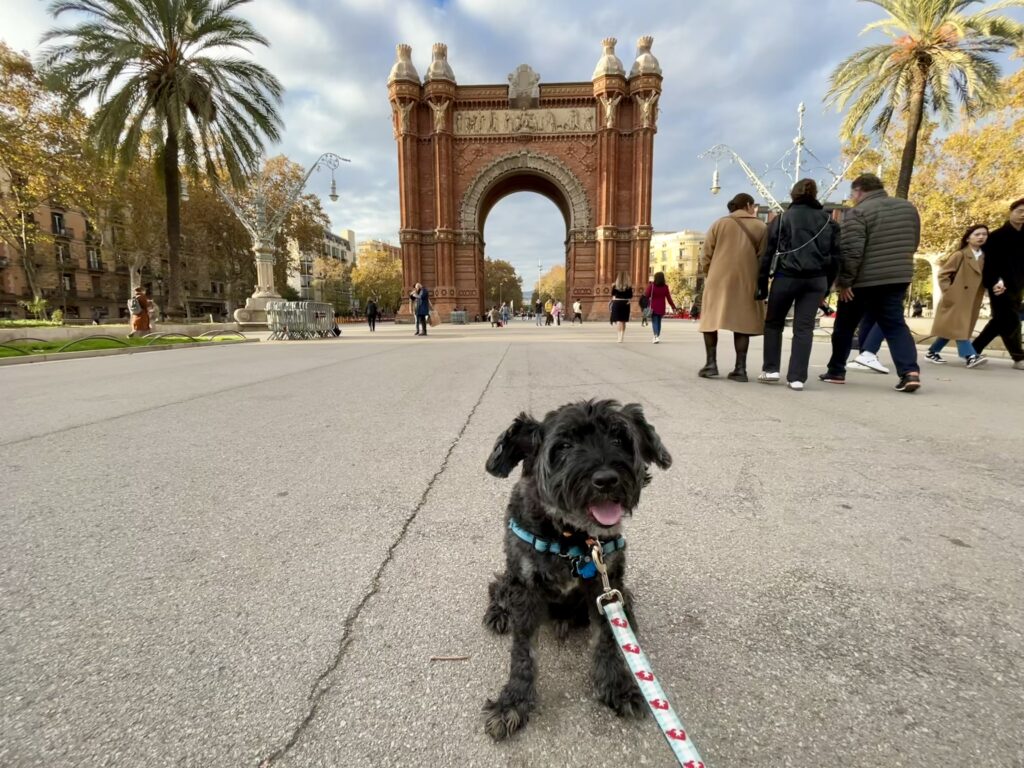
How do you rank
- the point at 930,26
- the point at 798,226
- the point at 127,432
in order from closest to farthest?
the point at 127,432 < the point at 798,226 < the point at 930,26

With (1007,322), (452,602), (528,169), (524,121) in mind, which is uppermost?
(524,121)

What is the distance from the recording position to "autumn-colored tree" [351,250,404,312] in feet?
218

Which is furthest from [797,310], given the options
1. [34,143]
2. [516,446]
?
[34,143]

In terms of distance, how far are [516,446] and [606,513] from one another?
1.32 feet

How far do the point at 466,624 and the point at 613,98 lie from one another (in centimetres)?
4113

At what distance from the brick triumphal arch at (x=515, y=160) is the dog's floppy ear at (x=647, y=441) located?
1430 inches

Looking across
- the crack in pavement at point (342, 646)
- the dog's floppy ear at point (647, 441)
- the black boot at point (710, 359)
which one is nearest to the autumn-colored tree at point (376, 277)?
the black boot at point (710, 359)

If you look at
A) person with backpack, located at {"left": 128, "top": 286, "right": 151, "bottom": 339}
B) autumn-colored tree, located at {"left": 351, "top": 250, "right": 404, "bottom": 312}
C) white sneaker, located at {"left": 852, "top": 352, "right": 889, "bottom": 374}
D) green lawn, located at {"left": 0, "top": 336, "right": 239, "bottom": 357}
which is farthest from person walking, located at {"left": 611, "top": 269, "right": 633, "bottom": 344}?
autumn-colored tree, located at {"left": 351, "top": 250, "right": 404, "bottom": 312}

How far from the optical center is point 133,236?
36.3m

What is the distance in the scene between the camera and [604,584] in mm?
1336

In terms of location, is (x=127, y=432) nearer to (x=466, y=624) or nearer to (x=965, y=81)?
(x=466, y=624)

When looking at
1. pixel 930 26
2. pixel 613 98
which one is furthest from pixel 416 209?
pixel 930 26

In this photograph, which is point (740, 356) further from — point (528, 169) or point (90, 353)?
point (528, 169)

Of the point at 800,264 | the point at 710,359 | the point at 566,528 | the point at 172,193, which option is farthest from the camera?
the point at 172,193
